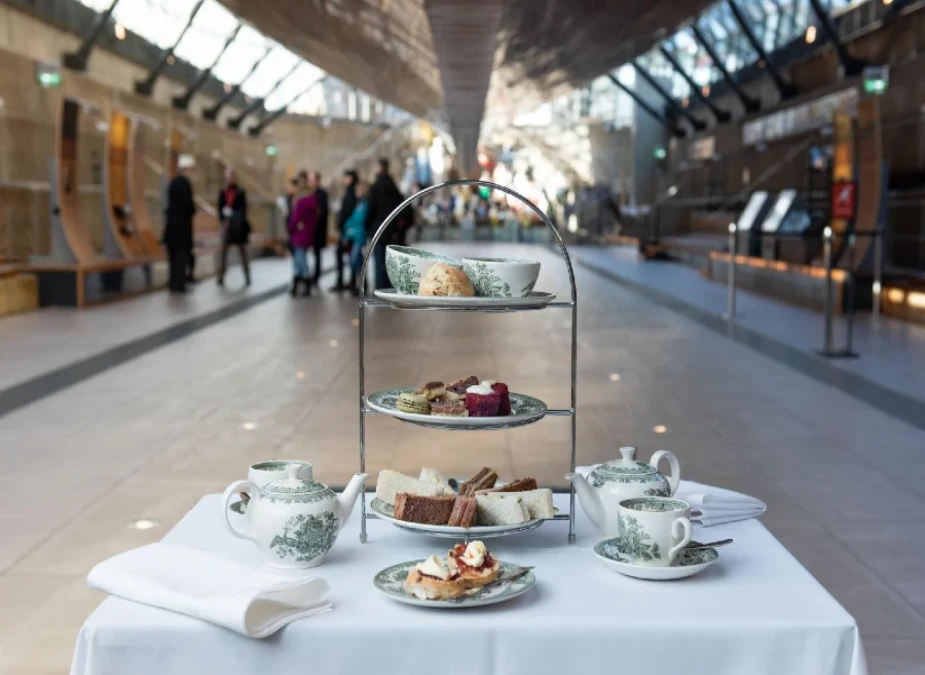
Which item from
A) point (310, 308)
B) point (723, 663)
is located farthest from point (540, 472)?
point (310, 308)

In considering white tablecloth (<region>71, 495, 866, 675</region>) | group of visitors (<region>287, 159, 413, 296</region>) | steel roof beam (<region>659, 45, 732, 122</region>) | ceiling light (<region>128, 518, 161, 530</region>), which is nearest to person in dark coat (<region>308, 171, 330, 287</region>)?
group of visitors (<region>287, 159, 413, 296</region>)

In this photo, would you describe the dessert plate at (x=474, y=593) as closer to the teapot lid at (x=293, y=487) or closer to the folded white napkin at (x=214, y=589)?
the folded white napkin at (x=214, y=589)

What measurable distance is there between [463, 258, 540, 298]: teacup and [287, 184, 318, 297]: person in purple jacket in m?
13.9

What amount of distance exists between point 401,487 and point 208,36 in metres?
34.1

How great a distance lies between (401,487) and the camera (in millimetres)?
2439

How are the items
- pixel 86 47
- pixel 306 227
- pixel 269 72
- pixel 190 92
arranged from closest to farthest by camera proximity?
1. pixel 306 227
2. pixel 86 47
3. pixel 190 92
4. pixel 269 72

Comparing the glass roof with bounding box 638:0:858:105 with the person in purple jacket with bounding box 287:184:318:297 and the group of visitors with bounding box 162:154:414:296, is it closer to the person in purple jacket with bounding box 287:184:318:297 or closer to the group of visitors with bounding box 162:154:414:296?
the group of visitors with bounding box 162:154:414:296

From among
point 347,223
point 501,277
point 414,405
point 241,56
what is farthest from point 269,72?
point 414,405

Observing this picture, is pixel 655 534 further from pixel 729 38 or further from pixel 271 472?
pixel 729 38

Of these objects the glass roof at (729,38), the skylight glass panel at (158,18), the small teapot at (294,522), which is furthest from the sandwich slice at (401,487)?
the skylight glass panel at (158,18)

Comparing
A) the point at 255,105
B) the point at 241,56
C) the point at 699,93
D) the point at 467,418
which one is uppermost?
the point at 241,56

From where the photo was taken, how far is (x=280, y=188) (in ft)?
117

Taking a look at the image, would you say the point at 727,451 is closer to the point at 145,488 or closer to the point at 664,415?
the point at 664,415

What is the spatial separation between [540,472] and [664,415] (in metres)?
1.86
